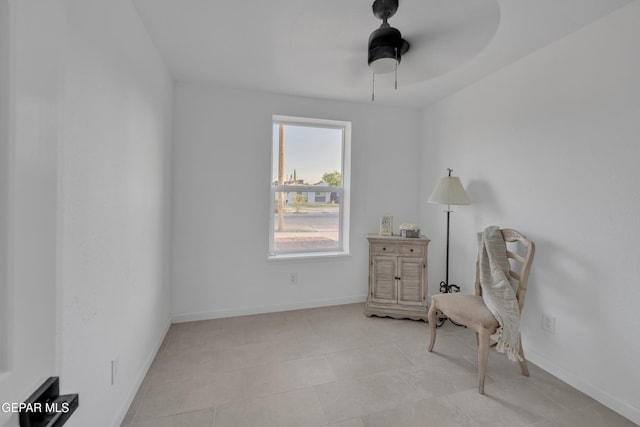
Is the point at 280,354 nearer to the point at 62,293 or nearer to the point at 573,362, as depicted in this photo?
the point at 62,293

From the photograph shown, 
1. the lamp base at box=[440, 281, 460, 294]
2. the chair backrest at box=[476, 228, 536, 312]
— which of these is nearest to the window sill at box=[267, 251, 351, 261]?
the lamp base at box=[440, 281, 460, 294]

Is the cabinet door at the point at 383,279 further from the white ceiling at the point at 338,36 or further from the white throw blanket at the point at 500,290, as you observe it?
the white ceiling at the point at 338,36

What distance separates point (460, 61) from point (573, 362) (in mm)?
2390

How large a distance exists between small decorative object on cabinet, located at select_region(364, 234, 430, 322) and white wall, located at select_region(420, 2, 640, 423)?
30.4 inches

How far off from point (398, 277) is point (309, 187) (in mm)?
1428

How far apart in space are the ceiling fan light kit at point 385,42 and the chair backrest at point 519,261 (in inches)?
62.1

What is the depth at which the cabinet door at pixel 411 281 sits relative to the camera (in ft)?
9.48

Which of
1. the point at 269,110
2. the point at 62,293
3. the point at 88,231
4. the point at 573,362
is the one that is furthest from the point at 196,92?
the point at 573,362

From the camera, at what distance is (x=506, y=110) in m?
2.36

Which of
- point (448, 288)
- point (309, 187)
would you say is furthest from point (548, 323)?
point (309, 187)

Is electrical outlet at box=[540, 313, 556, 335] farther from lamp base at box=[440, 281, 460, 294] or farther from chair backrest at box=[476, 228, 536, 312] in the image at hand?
lamp base at box=[440, 281, 460, 294]

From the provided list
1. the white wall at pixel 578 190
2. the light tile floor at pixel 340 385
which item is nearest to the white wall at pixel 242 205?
the light tile floor at pixel 340 385

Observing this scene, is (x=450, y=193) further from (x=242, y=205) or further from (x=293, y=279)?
(x=242, y=205)

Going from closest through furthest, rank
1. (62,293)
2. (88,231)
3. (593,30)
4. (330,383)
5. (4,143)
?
(4,143) < (62,293) < (88,231) < (593,30) < (330,383)
